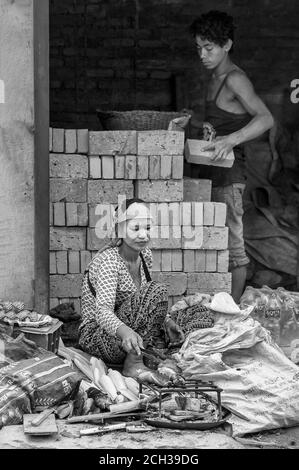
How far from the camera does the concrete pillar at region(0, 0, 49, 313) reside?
6043mm

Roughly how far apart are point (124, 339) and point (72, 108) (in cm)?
453

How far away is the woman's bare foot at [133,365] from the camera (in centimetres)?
563

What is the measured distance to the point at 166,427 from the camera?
4.96 metres

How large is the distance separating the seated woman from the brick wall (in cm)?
378

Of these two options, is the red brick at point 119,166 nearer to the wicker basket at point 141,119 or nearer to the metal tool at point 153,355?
the wicker basket at point 141,119

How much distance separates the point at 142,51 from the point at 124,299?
4.23m

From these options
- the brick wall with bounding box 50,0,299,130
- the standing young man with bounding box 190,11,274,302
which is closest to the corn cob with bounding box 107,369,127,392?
the standing young man with bounding box 190,11,274,302

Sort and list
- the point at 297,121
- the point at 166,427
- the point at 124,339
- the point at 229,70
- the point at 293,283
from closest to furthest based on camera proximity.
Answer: the point at 166,427
the point at 124,339
the point at 229,70
the point at 293,283
the point at 297,121

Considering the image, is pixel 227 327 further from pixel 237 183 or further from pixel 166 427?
pixel 237 183

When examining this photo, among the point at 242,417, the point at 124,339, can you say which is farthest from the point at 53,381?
the point at 242,417

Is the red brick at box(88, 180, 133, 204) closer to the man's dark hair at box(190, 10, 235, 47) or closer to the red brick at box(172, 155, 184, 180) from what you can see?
A: the red brick at box(172, 155, 184, 180)

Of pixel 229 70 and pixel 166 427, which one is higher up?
pixel 229 70

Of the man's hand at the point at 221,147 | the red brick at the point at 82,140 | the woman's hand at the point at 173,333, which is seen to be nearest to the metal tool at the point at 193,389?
the woman's hand at the point at 173,333

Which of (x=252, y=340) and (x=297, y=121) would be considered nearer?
(x=252, y=340)
